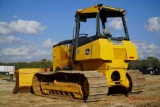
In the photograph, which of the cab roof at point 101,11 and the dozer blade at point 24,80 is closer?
the cab roof at point 101,11

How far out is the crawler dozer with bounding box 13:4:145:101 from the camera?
9.78 metres

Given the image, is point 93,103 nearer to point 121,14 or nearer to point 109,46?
point 109,46

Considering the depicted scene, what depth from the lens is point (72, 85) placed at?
10.9 m

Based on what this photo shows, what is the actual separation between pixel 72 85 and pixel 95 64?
50.3 inches

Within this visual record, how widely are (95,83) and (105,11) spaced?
336 cm

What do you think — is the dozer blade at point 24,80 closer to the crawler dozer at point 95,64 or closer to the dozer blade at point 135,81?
the crawler dozer at point 95,64

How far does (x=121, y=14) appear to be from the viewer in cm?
1165

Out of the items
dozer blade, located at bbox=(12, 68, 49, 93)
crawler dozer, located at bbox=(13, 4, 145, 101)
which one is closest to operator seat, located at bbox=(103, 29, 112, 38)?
crawler dozer, located at bbox=(13, 4, 145, 101)

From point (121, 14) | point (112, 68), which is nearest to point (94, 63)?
point (112, 68)

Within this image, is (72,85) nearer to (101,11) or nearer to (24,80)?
(101,11)

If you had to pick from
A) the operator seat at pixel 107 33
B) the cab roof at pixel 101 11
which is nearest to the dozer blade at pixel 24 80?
the cab roof at pixel 101 11

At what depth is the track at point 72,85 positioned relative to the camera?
9367mm

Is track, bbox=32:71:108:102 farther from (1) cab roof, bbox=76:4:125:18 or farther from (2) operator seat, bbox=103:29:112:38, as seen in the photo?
(1) cab roof, bbox=76:4:125:18

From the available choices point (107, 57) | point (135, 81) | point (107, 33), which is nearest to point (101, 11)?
point (107, 33)
